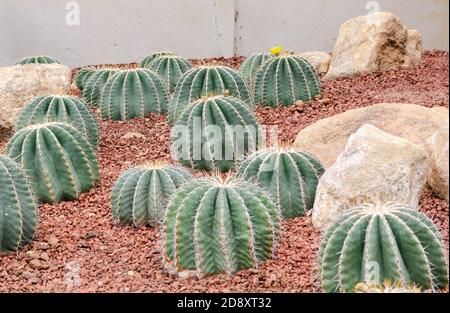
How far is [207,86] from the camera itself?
745 centimetres

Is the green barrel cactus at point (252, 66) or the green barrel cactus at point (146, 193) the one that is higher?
the green barrel cactus at point (252, 66)

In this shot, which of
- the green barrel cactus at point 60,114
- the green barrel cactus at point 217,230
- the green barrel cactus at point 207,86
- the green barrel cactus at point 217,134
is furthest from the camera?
the green barrel cactus at point 207,86

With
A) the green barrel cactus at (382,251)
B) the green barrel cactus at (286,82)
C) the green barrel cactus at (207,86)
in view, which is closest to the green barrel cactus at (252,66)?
the green barrel cactus at (286,82)

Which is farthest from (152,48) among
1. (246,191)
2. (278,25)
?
(246,191)

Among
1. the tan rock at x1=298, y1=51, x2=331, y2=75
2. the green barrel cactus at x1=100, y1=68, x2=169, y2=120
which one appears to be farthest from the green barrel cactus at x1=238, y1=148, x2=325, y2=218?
the tan rock at x1=298, y1=51, x2=331, y2=75

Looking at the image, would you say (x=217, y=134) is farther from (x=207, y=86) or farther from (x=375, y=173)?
(x=375, y=173)

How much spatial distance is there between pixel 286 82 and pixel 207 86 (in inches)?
35.4

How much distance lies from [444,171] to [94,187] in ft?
8.72

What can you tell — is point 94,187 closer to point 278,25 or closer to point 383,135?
point 383,135

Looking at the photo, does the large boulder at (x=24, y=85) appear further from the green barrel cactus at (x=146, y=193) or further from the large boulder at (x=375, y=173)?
the large boulder at (x=375, y=173)

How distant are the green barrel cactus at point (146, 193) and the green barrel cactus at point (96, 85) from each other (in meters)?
3.30

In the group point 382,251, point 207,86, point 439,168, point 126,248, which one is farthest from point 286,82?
point 382,251

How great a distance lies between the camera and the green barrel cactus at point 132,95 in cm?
819

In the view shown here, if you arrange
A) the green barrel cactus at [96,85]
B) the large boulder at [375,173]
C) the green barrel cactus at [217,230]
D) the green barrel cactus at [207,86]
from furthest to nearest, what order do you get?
the green barrel cactus at [96,85]
the green barrel cactus at [207,86]
the large boulder at [375,173]
the green barrel cactus at [217,230]
